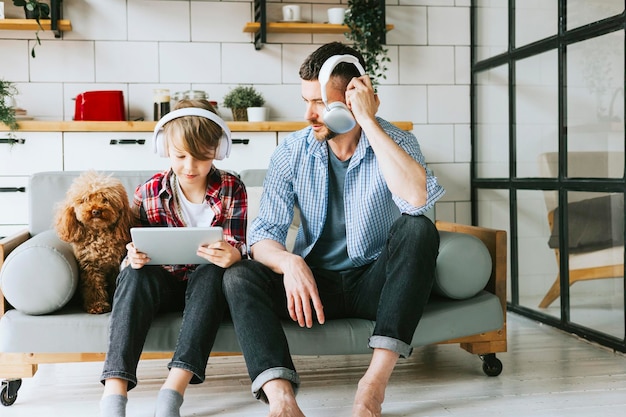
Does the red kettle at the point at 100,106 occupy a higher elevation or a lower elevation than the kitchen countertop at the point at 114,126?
higher

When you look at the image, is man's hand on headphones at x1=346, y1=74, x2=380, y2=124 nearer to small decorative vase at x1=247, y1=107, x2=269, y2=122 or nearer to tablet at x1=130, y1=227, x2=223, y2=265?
tablet at x1=130, y1=227, x2=223, y2=265

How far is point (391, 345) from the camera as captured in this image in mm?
1845

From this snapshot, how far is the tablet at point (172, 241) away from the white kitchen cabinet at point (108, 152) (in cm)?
158

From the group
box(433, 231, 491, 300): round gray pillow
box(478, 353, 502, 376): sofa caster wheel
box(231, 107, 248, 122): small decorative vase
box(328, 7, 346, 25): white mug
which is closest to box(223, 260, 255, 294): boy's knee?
box(433, 231, 491, 300): round gray pillow

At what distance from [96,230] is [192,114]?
0.46 meters

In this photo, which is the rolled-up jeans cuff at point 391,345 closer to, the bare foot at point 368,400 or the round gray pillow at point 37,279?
the bare foot at point 368,400

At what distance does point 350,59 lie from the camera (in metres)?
2.04

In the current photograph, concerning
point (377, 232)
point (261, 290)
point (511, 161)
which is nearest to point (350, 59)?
point (377, 232)

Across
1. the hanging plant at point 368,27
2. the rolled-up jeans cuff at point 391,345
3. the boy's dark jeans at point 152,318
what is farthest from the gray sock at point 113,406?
the hanging plant at point 368,27

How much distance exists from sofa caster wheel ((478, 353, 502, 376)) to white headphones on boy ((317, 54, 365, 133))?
933 millimetres

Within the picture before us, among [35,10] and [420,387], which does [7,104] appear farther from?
[420,387]

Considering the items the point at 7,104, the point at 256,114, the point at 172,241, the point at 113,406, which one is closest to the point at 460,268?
the point at 172,241

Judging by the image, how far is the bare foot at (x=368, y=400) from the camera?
180 centimetres

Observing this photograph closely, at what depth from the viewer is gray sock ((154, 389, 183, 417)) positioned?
178 cm
